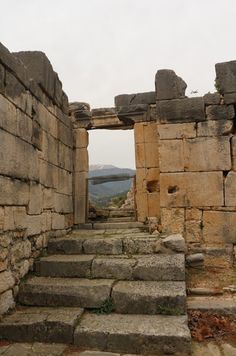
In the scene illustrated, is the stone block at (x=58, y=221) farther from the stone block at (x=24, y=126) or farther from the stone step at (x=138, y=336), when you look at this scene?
the stone step at (x=138, y=336)

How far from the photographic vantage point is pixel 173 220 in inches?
266

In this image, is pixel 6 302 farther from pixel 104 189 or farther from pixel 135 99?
pixel 104 189

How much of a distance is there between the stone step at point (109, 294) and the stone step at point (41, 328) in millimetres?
361

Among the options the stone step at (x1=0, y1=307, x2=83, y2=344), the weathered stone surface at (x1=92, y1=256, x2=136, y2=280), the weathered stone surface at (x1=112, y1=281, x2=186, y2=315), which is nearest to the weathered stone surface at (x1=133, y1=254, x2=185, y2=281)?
the weathered stone surface at (x1=92, y1=256, x2=136, y2=280)

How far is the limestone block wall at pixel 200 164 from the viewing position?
659 centimetres

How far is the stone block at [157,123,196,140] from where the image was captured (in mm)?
6879

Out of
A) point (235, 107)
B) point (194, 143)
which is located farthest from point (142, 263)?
point (235, 107)

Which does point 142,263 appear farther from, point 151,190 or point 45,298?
point 151,190

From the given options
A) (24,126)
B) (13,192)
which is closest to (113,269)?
(13,192)

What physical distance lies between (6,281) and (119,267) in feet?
5.15

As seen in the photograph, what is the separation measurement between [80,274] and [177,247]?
155 cm

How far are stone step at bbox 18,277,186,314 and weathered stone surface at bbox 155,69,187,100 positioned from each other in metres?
3.80

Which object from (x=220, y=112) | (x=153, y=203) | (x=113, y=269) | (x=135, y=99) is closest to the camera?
(x=113, y=269)

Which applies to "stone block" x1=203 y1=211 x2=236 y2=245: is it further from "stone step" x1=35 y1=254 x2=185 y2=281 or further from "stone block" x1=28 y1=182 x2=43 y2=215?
"stone block" x1=28 y1=182 x2=43 y2=215
